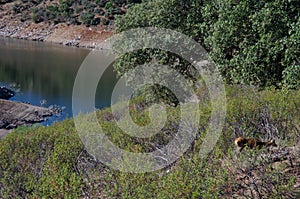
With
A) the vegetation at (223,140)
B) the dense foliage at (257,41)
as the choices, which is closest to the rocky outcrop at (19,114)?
the vegetation at (223,140)

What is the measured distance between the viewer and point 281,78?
34.0ft

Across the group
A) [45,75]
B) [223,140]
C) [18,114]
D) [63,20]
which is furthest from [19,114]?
[63,20]

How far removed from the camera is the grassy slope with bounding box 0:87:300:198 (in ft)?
17.2

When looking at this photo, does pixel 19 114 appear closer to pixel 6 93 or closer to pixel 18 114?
pixel 18 114

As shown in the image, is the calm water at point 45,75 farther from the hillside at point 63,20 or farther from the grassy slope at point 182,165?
the grassy slope at point 182,165

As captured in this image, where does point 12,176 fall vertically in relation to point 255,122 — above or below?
below

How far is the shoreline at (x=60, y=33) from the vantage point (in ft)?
205

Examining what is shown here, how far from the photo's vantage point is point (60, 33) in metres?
66.1

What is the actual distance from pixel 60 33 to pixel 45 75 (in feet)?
97.5

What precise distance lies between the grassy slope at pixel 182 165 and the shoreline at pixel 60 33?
50450 millimetres

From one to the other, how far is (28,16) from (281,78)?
67.1 meters

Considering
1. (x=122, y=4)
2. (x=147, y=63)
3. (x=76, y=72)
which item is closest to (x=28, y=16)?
(x=122, y=4)

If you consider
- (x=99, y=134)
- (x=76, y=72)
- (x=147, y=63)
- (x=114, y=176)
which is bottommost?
(x=76, y=72)

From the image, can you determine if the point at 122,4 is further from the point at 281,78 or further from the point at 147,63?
the point at 281,78
